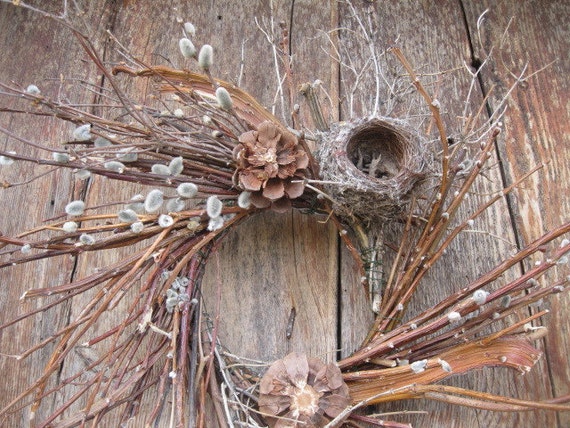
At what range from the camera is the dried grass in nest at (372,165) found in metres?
1.08

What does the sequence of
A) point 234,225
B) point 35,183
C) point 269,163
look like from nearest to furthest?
1. point 269,163
2. point 234,225
3. point 35,183

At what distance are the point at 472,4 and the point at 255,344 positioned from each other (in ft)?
3.05

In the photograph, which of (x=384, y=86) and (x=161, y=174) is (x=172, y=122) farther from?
(x=384, y=86)

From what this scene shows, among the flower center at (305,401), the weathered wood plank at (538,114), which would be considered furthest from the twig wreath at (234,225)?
the weathered wood plank at (538,114)

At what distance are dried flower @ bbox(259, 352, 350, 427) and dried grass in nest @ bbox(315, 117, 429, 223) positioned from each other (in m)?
0.28

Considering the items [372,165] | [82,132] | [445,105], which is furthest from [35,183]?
[445,105]

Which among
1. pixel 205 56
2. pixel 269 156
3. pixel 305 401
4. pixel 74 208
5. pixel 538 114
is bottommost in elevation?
pixel 305 401

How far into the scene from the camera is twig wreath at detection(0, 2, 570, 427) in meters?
0.99

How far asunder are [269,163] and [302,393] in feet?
1.23

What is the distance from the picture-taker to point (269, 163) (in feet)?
3.49

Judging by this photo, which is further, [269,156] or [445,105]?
[445,105]

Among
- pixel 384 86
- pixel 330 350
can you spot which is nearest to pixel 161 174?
pixel 330 350

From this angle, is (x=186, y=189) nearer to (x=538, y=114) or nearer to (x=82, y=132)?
(x=82, y=132)

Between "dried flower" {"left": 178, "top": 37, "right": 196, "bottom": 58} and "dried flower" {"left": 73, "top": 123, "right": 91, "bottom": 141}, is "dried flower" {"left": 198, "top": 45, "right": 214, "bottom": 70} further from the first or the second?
"dried flower" {"left": 73, "top": 123, "right": 91, "bottom": 141}
